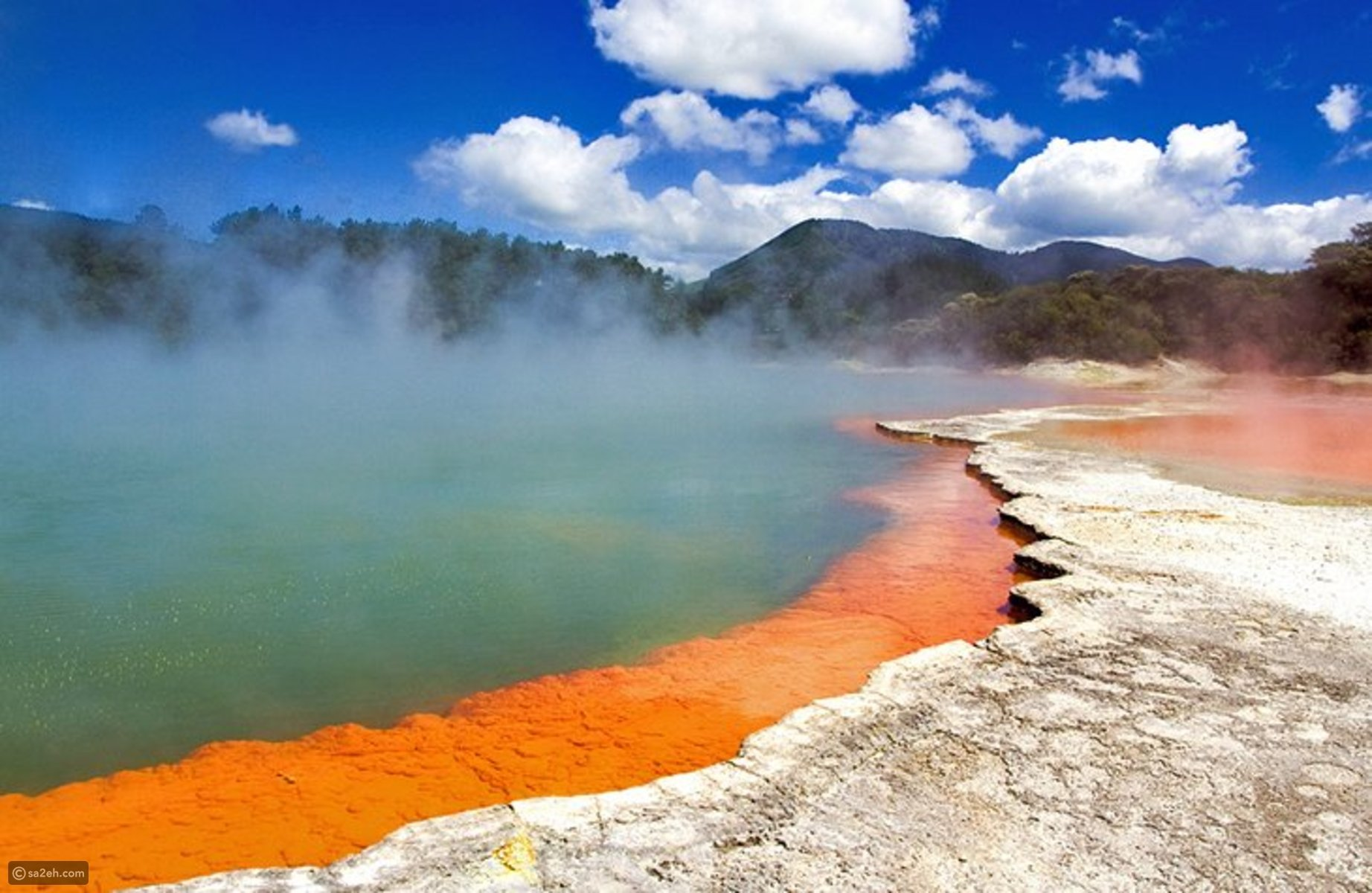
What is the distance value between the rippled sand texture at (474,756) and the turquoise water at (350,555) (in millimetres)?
231

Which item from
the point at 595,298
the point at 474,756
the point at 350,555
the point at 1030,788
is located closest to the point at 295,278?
the point at 595,298

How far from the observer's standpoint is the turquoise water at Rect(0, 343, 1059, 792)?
4.66 m

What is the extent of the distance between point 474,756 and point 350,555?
368 centimetres

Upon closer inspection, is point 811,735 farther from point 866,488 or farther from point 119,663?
point 866,488

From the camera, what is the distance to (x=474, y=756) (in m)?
3.99

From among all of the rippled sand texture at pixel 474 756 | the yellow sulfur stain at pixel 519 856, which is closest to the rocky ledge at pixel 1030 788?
the yellow sulfur stain at pixel 519 856

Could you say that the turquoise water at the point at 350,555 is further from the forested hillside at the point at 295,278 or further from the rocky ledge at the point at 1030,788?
the forested hillside at the point at 295,278

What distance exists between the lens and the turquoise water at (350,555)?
4.66 metres

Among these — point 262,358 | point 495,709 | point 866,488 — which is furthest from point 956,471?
point 262,358

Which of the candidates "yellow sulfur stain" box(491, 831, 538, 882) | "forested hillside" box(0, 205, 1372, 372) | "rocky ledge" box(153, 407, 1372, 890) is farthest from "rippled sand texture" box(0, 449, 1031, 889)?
"forested hillside" box(0, 205, 1372, 372)

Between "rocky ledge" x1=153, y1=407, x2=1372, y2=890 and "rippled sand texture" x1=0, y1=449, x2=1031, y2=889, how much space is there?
73 cm

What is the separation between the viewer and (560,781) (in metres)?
3.75

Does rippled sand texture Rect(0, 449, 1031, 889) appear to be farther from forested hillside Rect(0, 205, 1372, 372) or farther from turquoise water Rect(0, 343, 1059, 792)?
forested hillside Rect(0, 205, 1372, 372)

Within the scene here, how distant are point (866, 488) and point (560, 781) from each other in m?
7.11
